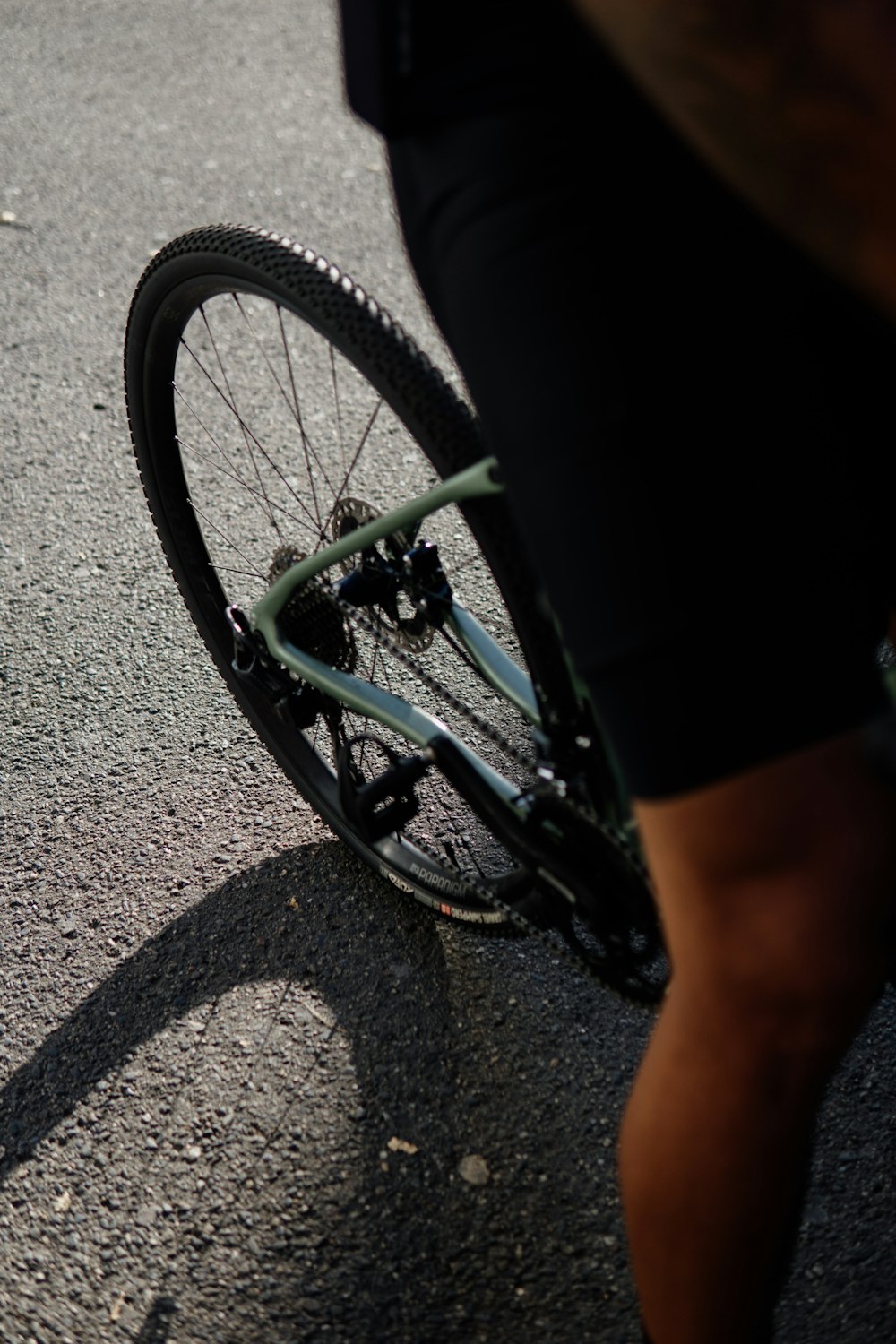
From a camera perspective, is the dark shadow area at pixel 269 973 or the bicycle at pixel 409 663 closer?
the bicycle at pixel 409 663

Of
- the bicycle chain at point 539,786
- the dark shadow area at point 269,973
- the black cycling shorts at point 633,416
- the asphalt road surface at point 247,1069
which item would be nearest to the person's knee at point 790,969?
the black cycling shorts at point 633,416

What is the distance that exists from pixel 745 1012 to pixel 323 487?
7.94 ft

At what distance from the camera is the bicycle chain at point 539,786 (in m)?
1.58

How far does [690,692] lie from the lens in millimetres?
1021

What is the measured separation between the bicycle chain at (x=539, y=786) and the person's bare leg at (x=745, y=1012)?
0.38 metres

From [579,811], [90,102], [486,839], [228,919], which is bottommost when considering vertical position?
[486,839]

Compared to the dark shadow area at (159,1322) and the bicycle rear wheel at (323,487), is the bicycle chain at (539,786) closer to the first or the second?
the bicycle rear wheel at (323,487)

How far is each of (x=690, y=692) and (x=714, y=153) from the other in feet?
1.29

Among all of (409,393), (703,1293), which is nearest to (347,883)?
(409,393)

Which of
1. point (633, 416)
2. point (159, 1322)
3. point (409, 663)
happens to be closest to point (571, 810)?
point (409, 663)

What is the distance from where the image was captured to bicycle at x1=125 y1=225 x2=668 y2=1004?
5.22 ft

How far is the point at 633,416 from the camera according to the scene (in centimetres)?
102

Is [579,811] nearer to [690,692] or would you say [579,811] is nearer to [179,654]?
[690,692]

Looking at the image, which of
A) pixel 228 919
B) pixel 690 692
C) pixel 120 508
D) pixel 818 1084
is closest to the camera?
pixel 690 692
